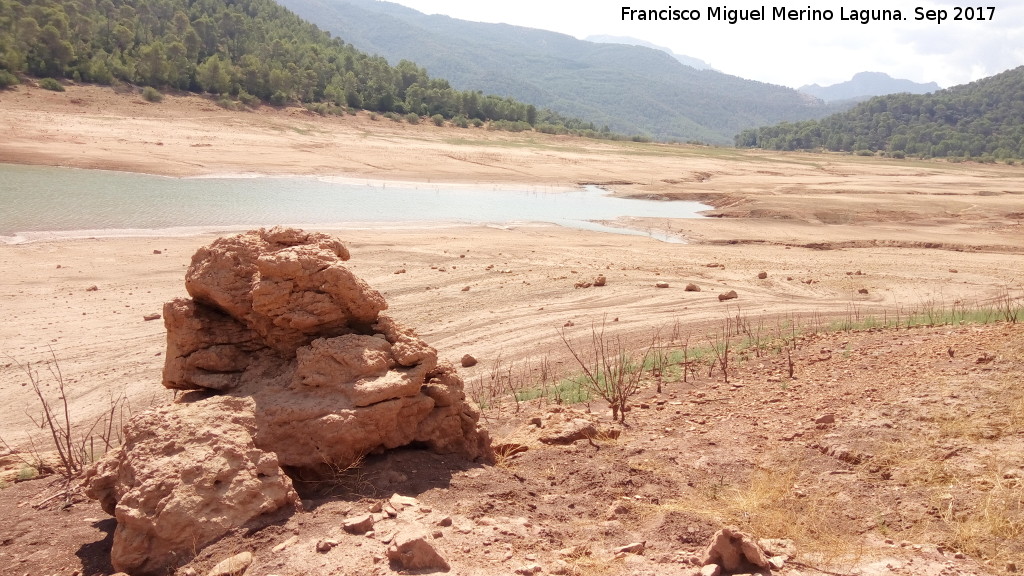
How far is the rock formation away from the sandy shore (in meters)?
3.24

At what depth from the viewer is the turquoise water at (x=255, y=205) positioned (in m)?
19.0

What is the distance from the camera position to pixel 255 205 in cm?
2267

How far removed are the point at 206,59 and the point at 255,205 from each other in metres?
33.4

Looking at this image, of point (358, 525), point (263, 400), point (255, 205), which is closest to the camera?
point (358, 525)

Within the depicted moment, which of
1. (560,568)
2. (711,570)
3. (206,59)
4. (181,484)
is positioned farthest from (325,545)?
(206,59)

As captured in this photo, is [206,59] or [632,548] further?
[206,59]

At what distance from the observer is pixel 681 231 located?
75.6 feet

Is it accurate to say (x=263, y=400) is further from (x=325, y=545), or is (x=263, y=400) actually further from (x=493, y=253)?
(x=493, y=253)

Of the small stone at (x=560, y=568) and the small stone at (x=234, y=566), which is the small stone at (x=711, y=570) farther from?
the small stone at (x=234, y=566)

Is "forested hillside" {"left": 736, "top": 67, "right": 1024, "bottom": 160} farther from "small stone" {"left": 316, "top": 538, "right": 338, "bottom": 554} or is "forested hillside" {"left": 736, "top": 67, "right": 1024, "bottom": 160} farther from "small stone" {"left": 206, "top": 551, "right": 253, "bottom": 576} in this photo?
"small stone" {"left": 206, "top": 551, "right": 253, "bottom": 576}

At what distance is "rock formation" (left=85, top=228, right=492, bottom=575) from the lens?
156 inches

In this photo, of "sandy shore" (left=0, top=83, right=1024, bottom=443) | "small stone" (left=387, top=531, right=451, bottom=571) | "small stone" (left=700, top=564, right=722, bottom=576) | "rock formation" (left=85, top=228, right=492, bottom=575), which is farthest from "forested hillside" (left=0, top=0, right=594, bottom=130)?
"small stone" (left=700, top=564, right=722, bottom=576)

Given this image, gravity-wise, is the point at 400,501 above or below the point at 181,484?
below

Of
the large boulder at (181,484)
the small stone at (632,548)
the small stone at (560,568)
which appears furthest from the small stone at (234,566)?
the small stone at (632,548)
